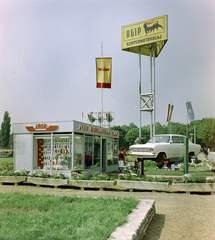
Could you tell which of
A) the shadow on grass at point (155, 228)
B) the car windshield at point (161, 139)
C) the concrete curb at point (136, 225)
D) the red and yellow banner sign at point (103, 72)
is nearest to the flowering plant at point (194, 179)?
the shadow on grass at point (155, 228)

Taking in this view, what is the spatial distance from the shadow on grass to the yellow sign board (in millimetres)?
15172

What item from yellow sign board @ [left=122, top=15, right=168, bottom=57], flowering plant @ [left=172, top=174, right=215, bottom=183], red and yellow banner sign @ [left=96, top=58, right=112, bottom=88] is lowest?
flowering plant @ [left=172, top=174, right=215, bottom=183]


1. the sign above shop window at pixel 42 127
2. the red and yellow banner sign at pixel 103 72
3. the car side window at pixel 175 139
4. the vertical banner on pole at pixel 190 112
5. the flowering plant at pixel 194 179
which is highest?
the red and yellow banner sign at pixel 103 72

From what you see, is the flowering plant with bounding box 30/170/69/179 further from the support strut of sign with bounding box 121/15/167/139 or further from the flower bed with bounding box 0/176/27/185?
the support strut of sign with bounding box 121/15/167/139

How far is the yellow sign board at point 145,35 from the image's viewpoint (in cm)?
1925

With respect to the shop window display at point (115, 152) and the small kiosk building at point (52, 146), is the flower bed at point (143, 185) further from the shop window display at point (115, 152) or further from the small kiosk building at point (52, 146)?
the shop window display at point (115, 152)

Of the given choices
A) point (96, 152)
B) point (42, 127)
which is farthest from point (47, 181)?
point (96, 152)

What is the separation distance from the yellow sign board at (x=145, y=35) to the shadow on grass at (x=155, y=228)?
49.8 feet

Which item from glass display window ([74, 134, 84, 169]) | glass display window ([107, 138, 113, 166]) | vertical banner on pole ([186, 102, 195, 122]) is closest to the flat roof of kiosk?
glass display window ([74, 134, 84, 169])

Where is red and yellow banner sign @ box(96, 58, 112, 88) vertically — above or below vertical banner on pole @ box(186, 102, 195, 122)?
above

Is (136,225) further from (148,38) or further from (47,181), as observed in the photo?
(148,38)

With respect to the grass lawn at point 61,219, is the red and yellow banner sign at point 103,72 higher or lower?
higher

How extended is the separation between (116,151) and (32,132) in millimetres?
8233

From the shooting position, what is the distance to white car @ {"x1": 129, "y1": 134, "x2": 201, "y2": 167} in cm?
1394
